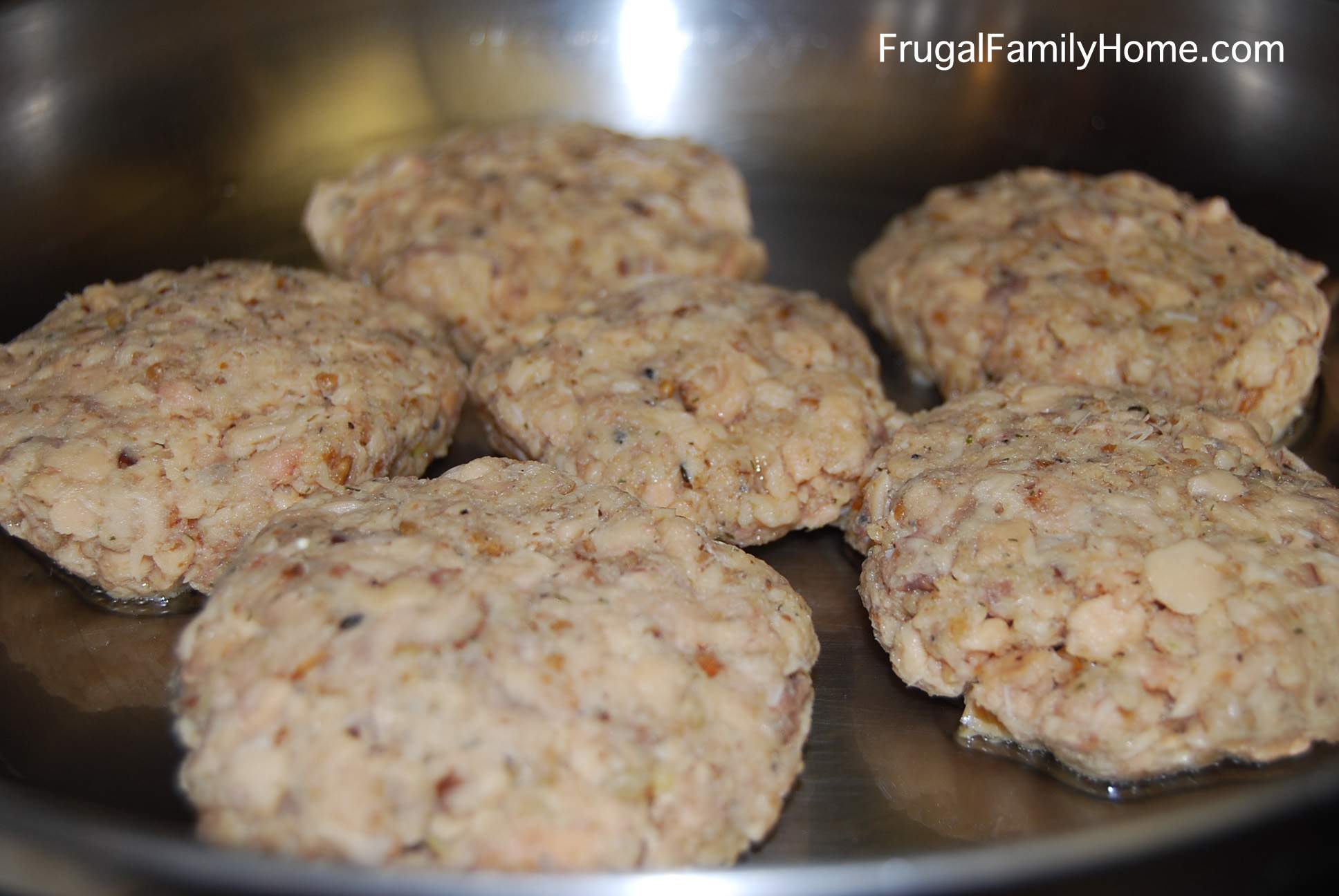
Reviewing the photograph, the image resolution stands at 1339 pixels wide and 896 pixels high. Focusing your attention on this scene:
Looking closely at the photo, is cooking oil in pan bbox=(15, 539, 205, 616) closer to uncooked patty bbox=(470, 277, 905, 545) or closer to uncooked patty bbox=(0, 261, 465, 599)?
uncooked patty bbox=(0, 261, 465, 599)

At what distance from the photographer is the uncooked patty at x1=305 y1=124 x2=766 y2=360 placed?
264 centimetres

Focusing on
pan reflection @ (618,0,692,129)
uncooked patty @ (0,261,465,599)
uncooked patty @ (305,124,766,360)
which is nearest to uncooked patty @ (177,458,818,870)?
uncooked patty @ (0,261,465,599)

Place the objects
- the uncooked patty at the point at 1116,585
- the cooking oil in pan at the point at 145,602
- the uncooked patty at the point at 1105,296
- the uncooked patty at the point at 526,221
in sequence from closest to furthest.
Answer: the uncooked patty at the point at 1116,585 → the cooking oil in pan at the point at 145,602 → the uncooked patty at the point at 1105,296 → the uncooked patty at the point at 526,221

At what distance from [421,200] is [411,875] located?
193cm

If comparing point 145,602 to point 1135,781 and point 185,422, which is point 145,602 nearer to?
point 185,422

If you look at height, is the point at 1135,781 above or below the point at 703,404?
below

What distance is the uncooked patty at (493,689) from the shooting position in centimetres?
151

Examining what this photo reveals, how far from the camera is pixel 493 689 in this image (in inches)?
62.8

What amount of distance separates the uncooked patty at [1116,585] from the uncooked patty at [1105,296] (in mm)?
260

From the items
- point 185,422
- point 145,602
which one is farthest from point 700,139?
point 145,602

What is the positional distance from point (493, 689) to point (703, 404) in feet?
2.82

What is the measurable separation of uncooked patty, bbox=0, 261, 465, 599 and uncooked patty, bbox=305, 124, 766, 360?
1.03 feet

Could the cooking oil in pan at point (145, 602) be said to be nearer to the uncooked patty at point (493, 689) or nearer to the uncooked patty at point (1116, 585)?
the uncooked patty at point (493, 689)

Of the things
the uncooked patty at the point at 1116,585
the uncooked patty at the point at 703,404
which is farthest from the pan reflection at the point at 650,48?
the uncooked patty at the point at 1116,585
